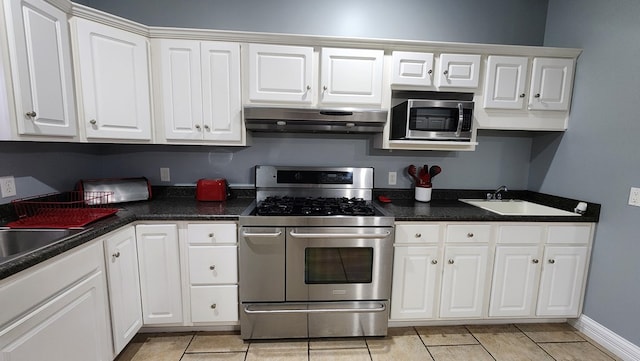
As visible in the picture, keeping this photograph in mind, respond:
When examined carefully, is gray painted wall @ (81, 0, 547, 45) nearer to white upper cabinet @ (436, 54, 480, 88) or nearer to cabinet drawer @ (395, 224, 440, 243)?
white upper cabinet @ (436, 54, 480, 88)

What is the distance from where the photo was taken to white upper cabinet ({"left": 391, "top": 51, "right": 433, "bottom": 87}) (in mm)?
1987

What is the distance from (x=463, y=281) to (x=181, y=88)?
8.30 feet

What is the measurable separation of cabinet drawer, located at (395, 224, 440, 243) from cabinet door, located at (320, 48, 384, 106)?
3.19 ft

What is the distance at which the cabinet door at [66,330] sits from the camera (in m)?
1.01

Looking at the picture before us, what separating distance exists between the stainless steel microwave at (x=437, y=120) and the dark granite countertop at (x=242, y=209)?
57 cm

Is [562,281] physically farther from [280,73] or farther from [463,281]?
[280,73]

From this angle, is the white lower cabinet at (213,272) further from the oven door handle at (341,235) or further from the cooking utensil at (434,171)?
the cooking utensil at (434,171)

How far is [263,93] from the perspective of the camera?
6.42 feet

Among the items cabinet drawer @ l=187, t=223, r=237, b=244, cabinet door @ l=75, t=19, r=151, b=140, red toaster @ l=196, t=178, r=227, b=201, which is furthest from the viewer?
red toaster @ l=196, t=178, r=227, b=201

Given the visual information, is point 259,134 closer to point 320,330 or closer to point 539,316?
point 320,330

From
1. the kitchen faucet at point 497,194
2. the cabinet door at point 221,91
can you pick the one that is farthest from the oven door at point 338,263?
the kitchen faucet at point 497,194

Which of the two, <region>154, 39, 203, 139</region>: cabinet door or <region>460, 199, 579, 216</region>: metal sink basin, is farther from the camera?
<region>460, 199, 579, 216</region>: metal sink basin

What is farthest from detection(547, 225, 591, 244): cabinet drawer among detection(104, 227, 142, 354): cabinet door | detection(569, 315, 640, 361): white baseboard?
detection(104, 227, 142, 354): cabinet door

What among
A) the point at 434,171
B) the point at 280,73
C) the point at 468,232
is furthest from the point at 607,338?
the point at 280,73
